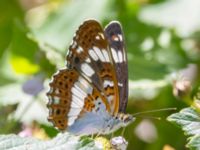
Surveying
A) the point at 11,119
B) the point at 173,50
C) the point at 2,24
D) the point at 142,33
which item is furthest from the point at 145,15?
the point at 11,119

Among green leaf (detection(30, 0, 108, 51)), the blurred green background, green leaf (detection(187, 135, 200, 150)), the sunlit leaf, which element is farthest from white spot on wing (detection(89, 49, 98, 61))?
green leaf (detection(30, 0, 108, 51))

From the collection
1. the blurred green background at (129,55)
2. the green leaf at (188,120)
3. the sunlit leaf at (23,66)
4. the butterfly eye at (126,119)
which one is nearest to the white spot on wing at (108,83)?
the butterfly eye at (126,119)

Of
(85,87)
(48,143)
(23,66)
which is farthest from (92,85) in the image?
(23,66)

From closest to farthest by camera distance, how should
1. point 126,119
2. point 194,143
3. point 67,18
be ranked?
point 194,143 → point 126,119 → point 67,18

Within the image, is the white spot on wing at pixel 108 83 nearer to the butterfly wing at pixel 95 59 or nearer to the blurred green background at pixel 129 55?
the butterfly wing at pixel 95 59

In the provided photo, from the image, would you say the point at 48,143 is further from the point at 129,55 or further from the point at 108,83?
the point at 129,55

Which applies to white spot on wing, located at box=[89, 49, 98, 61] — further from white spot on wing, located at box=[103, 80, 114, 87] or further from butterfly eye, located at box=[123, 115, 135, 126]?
butterfly eye, located at box=[123, 115, 135, 126]
